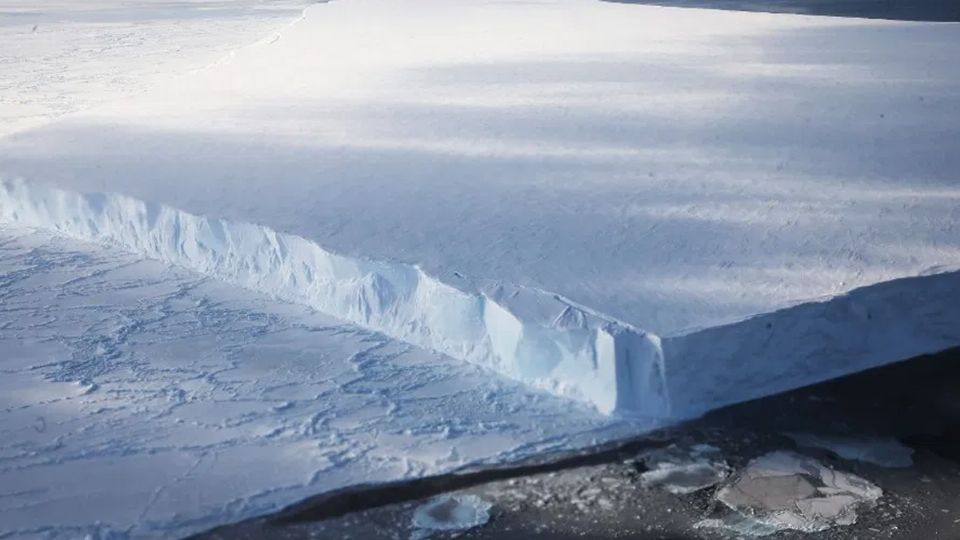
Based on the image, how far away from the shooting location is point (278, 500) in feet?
6.25

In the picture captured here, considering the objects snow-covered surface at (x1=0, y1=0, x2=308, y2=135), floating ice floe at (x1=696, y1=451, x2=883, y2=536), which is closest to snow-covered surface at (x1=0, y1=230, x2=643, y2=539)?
floating ice floe at (x1=696, y1=451, x2=883, y2=536)

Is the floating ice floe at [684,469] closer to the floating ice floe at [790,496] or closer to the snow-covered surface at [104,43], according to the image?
the floating ice floe at [790,496]

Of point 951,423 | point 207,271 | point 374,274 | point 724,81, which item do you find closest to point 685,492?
point 951,423

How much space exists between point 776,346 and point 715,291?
0.16 meters

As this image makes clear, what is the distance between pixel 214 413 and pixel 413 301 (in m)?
0.48

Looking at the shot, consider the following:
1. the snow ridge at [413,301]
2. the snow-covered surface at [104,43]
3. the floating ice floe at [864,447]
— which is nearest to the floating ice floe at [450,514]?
the snow ridge at [413,301]

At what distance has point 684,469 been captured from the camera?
78.4 inches

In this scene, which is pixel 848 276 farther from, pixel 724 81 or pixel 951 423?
pixel 724 81

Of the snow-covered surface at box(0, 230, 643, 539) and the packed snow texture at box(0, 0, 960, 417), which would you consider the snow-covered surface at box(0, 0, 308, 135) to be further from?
the snow-covered surface at box(0, 230, 643, 539)

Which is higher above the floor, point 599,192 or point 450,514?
point 599,192

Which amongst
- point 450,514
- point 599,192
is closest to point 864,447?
point 450,514

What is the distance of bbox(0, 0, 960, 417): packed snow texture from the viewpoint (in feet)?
7.33

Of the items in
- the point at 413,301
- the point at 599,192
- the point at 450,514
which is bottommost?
the point at 450,514

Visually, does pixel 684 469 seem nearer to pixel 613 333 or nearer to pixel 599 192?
pixel 613 333
